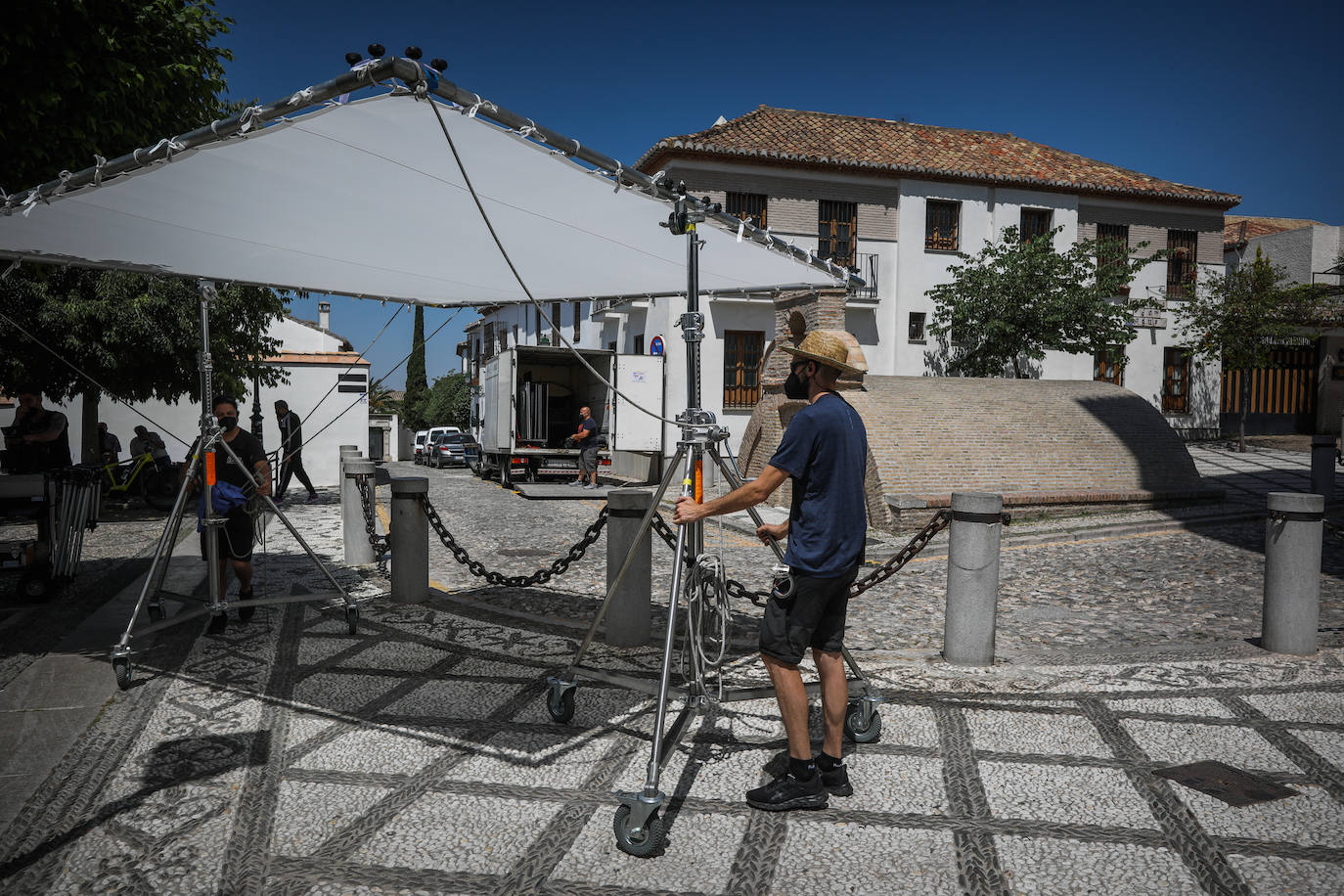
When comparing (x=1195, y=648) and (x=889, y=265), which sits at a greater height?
(x=889, y=265)

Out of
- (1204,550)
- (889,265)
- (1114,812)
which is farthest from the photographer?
(889,265)

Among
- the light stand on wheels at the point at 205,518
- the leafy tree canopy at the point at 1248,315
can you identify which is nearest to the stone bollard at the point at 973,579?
the light stand on wheels at the point at 205,518

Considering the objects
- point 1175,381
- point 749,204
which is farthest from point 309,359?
point 1175,381

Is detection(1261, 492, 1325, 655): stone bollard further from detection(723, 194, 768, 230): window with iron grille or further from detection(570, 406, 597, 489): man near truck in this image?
detection(723, 194, 768, 230): window with iron grille

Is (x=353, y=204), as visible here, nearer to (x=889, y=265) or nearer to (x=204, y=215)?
(x=204, y=215)

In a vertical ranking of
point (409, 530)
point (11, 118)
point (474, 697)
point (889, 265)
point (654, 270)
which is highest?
point (889, 265)

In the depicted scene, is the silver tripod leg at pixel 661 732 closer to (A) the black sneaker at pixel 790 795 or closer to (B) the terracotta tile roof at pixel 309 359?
(A) the black sneaker at pixel 790 795

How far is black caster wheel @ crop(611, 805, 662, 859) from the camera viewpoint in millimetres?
3031

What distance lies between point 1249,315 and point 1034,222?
6.66 m

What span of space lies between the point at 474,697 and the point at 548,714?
0.53 metres

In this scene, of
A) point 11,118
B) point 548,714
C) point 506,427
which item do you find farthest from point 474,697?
point 506,427

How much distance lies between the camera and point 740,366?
25.1m

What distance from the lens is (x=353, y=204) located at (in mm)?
4473

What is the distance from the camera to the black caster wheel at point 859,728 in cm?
409
